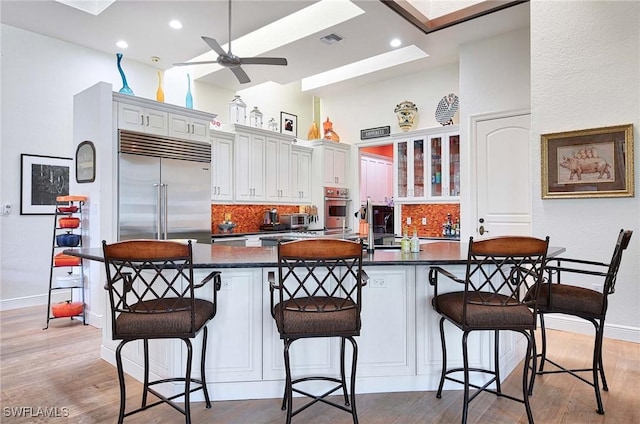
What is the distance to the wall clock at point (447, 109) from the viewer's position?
596cm

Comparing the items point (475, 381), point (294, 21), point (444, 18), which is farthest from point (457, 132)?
point (475, 381)

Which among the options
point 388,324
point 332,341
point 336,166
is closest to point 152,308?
point 332,341

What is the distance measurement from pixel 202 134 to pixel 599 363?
4.75 metres

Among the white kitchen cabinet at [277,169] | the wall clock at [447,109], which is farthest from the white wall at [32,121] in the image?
the wall clock at [447,109]

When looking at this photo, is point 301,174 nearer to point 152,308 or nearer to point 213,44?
point 213,44

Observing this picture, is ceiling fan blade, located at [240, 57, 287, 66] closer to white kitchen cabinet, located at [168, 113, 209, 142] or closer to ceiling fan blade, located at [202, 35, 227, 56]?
ceiling fan blade, located at [202, 35, 227, 56]

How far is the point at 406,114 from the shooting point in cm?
638

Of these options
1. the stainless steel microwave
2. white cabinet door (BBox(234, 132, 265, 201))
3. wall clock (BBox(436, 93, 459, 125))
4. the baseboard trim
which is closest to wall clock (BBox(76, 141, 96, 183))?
white cabinet door (BBox(234, 132, 265, 201))

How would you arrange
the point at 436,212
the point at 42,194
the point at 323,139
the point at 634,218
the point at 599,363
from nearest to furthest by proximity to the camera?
the point at 599,363, the point at 634,218, the point at 42,194, the point at 436,212, the point at 323,139

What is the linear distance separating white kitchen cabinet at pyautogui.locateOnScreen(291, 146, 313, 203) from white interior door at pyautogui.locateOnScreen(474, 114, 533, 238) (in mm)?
2887

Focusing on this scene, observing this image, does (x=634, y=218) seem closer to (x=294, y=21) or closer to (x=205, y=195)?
(x=294, y=21)

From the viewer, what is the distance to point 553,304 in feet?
8.60

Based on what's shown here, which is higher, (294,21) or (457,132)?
(294,21)

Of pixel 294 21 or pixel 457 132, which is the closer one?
pixel 294 21
